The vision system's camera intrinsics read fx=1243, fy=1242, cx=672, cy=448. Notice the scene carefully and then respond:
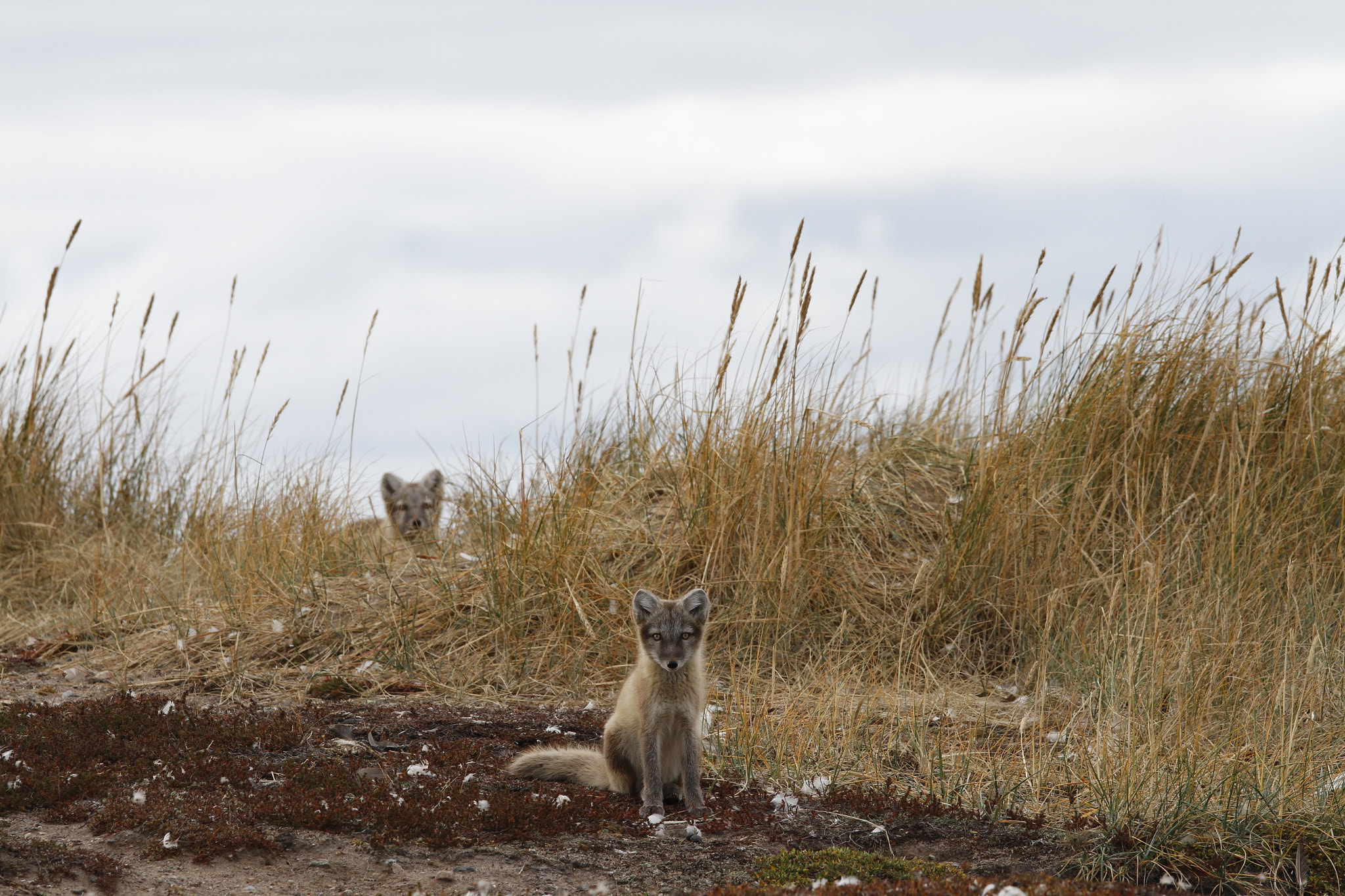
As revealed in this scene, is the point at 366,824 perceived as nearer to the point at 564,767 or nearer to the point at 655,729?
the point at 564,767

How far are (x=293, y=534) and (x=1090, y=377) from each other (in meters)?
5.86

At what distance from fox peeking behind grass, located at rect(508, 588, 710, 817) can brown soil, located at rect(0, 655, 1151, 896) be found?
111mm

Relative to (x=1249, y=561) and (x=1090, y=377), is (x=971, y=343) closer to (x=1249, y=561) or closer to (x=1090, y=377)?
(x=1090, y=377)

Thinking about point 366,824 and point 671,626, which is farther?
point 671,626

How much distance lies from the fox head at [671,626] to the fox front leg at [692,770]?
30cm

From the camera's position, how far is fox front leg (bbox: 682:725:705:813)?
521 centimetres

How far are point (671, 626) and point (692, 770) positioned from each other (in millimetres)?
614

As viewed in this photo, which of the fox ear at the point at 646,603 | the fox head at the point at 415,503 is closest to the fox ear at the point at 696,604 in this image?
the fox ear at the point at 646,603

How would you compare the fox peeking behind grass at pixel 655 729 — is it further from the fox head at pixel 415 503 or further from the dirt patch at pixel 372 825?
the fox head at pixel 415 503

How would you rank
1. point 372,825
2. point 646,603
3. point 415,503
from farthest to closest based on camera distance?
1. point 415,503
2. point 646,603
3. point 372,825

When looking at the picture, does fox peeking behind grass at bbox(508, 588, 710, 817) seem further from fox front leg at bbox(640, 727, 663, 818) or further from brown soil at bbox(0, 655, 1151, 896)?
brown soil at bbox(0, 655, 1151, 896)

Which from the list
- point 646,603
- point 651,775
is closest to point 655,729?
point 651,775

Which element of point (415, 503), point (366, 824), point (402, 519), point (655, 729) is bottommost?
point (366, 824)

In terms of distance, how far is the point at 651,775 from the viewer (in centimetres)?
522
